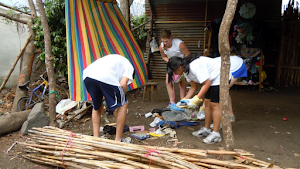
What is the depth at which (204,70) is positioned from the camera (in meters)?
2.61

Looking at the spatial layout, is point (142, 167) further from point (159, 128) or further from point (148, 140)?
point (159, 128)

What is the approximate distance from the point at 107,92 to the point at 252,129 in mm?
2305

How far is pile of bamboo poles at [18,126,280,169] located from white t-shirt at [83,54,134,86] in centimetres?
66

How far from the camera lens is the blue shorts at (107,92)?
2.43 m

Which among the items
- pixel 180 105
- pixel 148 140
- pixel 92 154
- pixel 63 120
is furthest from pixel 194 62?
pixel 63 120

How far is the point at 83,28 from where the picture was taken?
3303mm

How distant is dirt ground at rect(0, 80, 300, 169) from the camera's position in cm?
255

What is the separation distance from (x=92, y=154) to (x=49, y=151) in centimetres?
58

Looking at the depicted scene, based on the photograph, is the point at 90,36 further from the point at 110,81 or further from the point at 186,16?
the point at 186,16

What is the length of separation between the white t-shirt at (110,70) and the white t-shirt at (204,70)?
2.55 feet

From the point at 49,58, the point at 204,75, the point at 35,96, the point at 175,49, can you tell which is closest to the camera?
the point at 204,75

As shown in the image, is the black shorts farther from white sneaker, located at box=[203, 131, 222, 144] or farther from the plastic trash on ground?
the plastic trash on ground

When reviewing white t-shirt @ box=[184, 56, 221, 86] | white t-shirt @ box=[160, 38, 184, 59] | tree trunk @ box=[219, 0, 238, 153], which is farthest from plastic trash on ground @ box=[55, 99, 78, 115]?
tree trunk @ box=[219, 0, 238, 153]

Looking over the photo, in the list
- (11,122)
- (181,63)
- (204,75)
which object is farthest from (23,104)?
(204,75)
